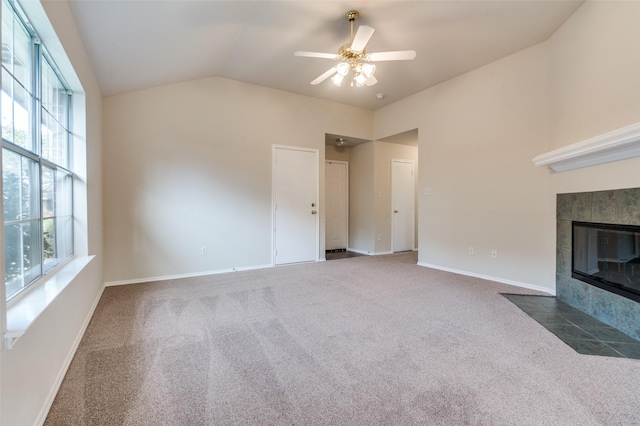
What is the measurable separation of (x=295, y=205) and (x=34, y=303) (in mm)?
3625

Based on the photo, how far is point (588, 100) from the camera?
2678 millimetres

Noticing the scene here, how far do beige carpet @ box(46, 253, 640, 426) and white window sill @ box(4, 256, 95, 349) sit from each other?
1.71ft

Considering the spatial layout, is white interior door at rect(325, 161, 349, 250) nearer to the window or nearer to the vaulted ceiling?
the vaulted ceiling

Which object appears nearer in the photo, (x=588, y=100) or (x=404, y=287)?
(x=588, y=100)

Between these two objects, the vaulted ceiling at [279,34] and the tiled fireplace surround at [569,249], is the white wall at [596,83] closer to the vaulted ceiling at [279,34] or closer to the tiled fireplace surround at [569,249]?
the tiled fireplace surround at [569,249]

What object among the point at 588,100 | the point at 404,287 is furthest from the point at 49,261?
→ the point at 588,100

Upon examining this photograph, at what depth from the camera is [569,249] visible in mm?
2939

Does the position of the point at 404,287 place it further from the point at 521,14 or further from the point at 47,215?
the point at 47,215

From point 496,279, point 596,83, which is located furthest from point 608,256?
point 596,83

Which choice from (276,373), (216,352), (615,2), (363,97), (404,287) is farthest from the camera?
(363,97)

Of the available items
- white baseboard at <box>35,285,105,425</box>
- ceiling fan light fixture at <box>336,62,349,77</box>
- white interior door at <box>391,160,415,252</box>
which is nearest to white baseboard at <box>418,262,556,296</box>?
white interior door at <box>391,160,415,252</box>

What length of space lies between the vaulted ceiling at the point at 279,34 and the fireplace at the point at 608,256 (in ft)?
7.19

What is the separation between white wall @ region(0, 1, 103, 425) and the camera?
1.14 metres

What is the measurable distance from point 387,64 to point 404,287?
2.99m
